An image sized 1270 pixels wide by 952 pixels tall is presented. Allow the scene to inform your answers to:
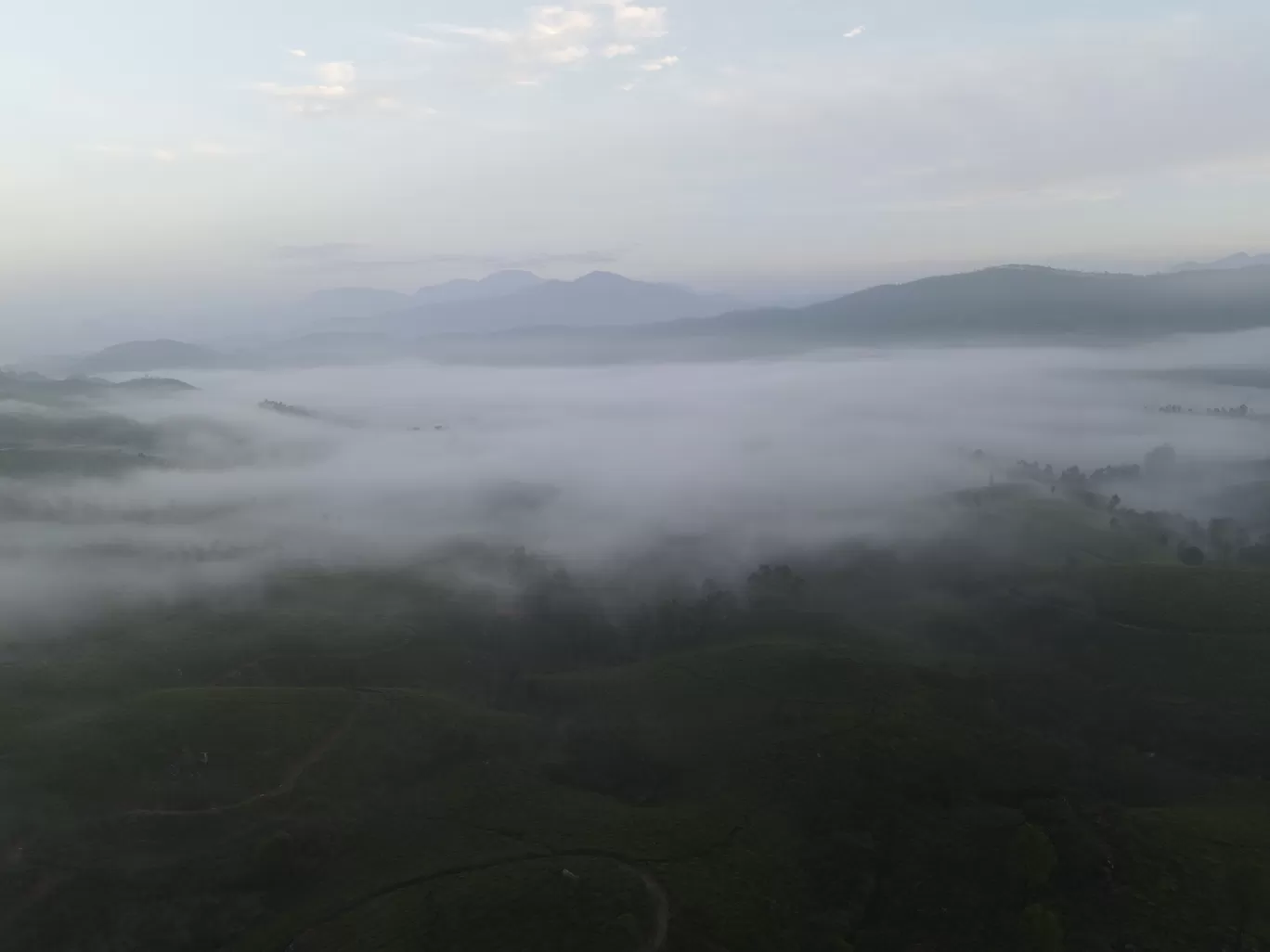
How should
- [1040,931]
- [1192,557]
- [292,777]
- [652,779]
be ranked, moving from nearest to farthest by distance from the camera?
[1040,931] → [292,777] → [652,779] → [1192,557]

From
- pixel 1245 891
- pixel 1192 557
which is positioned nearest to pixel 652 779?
pixel 1245 891

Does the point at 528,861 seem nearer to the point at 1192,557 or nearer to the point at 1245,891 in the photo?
the point at 1245,891

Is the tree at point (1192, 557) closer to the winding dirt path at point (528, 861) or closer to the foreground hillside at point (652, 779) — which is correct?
the foreground hillside at point (652, 779)

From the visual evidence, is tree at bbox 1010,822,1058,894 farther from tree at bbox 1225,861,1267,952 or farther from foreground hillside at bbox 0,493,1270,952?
tree at bbox 1225,861,1267,952

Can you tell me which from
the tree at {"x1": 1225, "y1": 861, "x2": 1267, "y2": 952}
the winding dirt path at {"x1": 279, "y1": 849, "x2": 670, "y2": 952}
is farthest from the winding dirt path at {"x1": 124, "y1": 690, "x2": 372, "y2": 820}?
the tree at {"x1": 1225, "y1": 861, "x2": 1267, "y2": 952}

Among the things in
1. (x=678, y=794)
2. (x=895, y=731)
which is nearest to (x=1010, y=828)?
(x=895, y=731)

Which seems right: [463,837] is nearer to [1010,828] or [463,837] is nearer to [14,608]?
[1010,828]

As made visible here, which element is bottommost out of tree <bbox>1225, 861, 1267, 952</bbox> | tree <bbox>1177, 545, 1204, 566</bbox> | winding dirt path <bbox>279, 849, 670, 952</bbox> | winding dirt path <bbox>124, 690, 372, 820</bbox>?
winding dirt path <bbox>279, 849, 670, 952</bbox>

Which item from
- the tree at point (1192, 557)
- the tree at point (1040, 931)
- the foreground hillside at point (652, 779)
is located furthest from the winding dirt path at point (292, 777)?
the tree at point (1192, 557)
